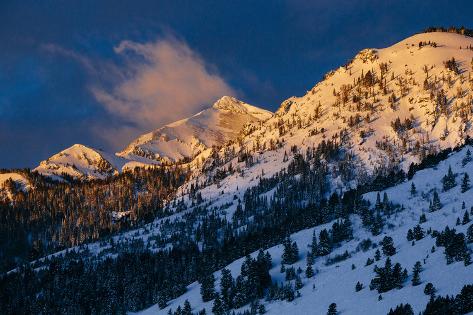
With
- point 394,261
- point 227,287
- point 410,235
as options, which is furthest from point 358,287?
point 227,287

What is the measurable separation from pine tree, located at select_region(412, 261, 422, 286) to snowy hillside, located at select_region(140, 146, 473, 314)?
564mm

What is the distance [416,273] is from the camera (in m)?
77.7

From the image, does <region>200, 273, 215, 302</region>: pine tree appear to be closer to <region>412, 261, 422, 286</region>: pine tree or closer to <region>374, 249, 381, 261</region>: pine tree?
<region>374, 249, 381, 261</region>: pine tree

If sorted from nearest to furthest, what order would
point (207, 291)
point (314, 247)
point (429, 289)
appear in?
point (429, 289) < point (207, 291) < point (314, 247)

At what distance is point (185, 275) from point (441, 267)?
323ft

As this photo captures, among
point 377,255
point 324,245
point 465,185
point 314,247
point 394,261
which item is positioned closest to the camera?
point 394,261

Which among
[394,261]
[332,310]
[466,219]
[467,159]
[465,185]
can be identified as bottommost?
[332,310]

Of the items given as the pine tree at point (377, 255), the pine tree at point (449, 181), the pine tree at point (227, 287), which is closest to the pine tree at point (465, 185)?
the pine tree at point (449, 181)

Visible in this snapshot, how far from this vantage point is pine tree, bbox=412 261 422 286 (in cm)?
7581

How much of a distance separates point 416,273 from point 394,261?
1227cm

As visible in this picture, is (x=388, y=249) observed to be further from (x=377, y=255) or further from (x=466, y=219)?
(x=466, y=219)

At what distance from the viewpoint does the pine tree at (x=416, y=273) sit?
75.8m

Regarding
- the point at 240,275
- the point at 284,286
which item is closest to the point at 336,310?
the point at 284,286

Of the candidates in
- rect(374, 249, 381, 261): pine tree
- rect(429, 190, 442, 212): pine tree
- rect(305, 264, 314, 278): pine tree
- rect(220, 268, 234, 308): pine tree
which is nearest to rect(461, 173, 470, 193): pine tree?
rect(429, 190, 442, 212): pine tree
